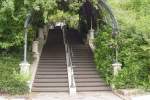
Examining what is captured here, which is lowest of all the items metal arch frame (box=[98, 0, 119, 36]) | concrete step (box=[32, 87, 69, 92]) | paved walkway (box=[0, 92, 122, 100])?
paved walkway (box=[0, 92, 122, 100])

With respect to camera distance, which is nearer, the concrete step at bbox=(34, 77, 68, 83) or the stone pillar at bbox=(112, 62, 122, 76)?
the stone pillar at bbox=(112, 62, 122, 76)

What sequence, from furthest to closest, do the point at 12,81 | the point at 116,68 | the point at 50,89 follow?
the point at 116,68 < the point at 50,89 < the point at 12,81

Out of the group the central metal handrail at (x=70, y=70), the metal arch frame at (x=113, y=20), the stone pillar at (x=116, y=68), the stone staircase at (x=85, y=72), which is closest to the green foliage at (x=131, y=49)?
the stone pillar at (x=116, y=68)

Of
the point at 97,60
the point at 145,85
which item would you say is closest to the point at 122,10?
the point at 97,60

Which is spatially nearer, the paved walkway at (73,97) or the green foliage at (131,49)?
the paved walkway at (73,97)

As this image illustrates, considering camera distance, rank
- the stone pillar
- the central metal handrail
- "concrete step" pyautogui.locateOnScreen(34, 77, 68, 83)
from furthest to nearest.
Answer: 1. "concrete step" pyautogui.locateOnScreen(34, 77, 68, 83)
2. the stone pillar
3. the central metal handrail

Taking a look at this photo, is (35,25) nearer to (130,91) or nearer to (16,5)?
(16,5)

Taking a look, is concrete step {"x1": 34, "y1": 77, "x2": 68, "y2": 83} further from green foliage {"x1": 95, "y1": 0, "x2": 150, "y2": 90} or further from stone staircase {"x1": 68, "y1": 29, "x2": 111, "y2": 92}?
green foliage {"x1": 95, "y1": 0, "x2": 150, "y2": 90}

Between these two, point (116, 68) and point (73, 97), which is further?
point (116, 68)

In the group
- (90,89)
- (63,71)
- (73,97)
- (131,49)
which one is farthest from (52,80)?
(131,49)

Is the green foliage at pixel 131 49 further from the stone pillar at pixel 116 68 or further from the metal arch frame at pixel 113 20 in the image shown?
the metal arch frame at pixel 113 20

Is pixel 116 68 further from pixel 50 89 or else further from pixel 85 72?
pixel 50 89

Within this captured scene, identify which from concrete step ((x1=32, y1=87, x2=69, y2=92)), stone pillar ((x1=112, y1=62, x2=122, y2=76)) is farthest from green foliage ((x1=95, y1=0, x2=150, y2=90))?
concrete step ((x1=32, y1=87, x2=69, y2=92))

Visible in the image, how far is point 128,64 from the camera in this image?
20.2 metres
